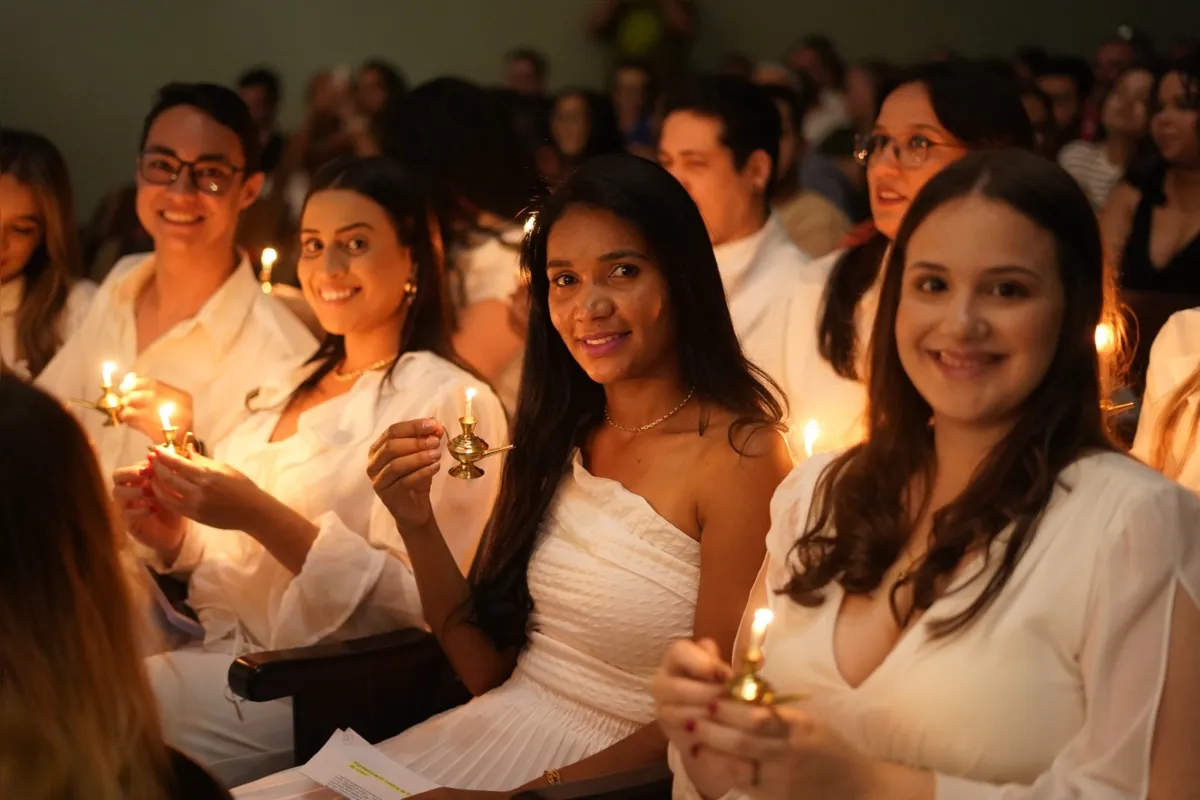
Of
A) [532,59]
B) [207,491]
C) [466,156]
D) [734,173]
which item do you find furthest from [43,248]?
[532,59]

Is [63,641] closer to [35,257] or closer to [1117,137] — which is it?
[35,257]

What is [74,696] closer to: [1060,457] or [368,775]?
[368,775]

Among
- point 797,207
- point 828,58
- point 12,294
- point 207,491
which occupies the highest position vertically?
point 828,58

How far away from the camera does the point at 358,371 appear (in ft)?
9.88

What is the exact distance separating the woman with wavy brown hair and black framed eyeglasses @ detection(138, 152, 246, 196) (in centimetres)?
184

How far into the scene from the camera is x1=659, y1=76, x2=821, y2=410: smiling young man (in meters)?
3.64

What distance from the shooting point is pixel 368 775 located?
89.6 inches

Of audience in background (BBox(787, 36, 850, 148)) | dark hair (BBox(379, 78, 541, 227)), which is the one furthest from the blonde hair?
audience in background (BBox(787, 36, 850, 148))

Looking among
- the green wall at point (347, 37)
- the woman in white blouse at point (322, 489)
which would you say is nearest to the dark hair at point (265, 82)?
the green wall at point (347, 37)

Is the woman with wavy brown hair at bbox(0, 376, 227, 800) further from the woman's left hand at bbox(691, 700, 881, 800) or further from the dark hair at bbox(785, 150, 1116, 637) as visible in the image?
the dark hair at bbox(785, 150, 1116, 637)

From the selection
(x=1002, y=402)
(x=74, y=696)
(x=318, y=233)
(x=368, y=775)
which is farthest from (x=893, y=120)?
(x=74, y=696)

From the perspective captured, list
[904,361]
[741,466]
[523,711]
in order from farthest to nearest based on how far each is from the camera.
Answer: [523,711]
[741,466]
[904,361]

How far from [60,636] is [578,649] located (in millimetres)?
989

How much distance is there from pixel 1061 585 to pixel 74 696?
110cm
